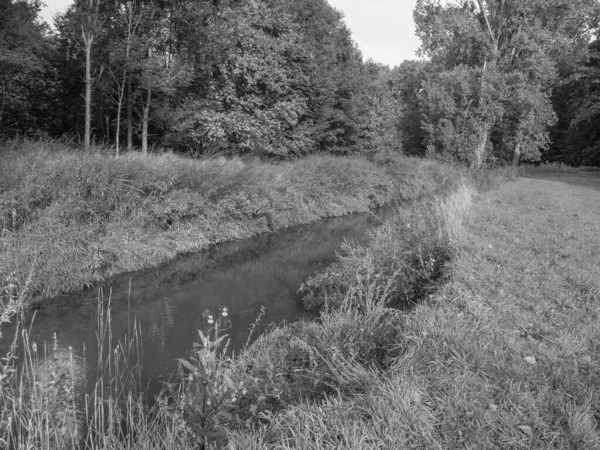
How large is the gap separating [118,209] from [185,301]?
11.7ft

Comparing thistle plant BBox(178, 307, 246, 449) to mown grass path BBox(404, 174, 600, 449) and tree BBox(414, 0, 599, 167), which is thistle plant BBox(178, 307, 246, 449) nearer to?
mown grass path BBox(404, 174, 600, 449)

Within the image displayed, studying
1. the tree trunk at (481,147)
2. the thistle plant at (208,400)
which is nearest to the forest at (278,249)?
the thistle plant at (208,400)

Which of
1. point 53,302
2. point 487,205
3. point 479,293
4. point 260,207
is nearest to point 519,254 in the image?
point 479,293

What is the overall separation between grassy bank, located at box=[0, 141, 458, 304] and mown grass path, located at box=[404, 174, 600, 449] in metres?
4.70

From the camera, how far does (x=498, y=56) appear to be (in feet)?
95.5

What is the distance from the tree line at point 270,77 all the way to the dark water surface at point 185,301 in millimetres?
7423

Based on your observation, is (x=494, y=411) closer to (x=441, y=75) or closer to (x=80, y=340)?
(x=80, y=340)

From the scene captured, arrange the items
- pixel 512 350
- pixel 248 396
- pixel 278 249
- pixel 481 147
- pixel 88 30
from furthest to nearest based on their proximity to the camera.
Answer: pixel 481 147 → pixel 88 30 → pixel 278 249 → pixel 512 350 → pixel 248 396

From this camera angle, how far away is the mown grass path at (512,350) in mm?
3193

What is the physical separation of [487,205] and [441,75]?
18.5 m

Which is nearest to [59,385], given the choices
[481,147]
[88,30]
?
[88,30]

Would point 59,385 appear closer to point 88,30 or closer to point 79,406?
point 79,406

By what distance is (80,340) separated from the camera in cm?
664

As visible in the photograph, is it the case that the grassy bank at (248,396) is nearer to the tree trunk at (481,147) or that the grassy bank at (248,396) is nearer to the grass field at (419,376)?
the grass field at (419,376)
